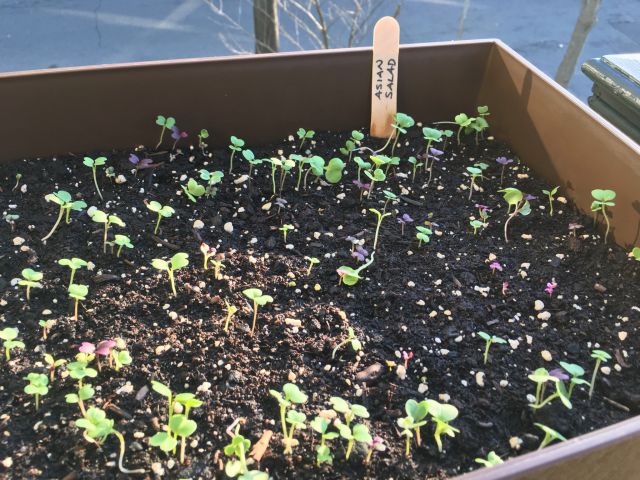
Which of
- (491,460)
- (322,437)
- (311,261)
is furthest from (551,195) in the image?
(322,437)

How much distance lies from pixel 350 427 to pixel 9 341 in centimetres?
55

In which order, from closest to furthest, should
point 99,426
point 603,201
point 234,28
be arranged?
point 99,426 < point 603,201 < point 234,28

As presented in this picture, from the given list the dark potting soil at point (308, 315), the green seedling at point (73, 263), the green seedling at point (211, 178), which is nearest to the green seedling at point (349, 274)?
the dark potting soil at point (308, 315)

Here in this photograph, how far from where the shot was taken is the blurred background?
9.89ft

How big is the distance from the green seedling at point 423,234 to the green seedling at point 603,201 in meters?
0.32

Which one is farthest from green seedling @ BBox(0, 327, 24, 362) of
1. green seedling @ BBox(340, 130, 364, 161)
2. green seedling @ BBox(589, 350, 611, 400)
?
green seedling @ BBox(589, 350, 611, 400)

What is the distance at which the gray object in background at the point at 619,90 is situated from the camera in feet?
4.07

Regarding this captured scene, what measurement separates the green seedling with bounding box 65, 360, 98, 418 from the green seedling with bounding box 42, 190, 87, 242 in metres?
0.39

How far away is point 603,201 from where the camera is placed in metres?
1.20

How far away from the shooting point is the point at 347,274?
3.82 ft

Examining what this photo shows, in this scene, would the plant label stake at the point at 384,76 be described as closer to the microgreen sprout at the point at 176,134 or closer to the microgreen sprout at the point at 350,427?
the microgreen sprout at the point at 176,134

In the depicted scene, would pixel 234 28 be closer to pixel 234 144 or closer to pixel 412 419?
pixel 234 144

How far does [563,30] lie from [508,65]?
2.17 metres

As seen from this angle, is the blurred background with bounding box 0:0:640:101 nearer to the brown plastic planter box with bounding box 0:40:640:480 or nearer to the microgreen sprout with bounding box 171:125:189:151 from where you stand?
the brown plastic planter box with bounding box 0:40:640:480
